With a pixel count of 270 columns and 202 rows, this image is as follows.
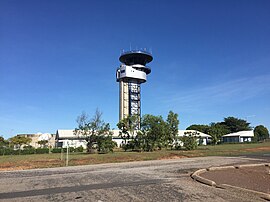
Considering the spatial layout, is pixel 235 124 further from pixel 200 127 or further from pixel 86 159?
pixel 86 159

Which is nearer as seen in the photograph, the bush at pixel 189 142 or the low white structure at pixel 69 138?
the bush at pixel 189 142

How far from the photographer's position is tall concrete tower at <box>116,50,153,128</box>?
72.9m

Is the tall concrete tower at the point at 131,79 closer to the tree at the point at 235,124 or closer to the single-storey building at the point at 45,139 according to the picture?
the single-storey building at the point at 45,139

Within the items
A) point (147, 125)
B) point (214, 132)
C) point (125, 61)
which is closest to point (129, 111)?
point (125, 61)

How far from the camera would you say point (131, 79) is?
73688 mm

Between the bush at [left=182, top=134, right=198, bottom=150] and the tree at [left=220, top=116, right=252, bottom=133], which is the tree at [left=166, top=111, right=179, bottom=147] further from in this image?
the tree at [left=220, top=116, right=252, bottom=133]

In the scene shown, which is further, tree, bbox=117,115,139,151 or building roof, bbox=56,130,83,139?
building roof, bbox=56,130,83,139

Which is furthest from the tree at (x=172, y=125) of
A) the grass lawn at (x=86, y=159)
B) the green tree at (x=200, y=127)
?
the green tree at (x=200, y=127)

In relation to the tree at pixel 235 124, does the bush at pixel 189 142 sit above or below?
below

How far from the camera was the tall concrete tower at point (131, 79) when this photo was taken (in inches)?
2869

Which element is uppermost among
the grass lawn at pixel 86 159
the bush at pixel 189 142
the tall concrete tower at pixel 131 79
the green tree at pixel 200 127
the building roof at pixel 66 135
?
the tall concrete tower at pixel 131 79

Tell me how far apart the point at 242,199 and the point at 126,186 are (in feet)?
12.6

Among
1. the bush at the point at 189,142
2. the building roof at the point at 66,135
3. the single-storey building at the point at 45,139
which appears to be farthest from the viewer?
the building roof at the point at 66,135

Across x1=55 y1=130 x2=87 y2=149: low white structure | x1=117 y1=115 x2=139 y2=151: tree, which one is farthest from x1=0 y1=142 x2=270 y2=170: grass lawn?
x1=55 y1=130 x2=87 y2=149: low white structure
